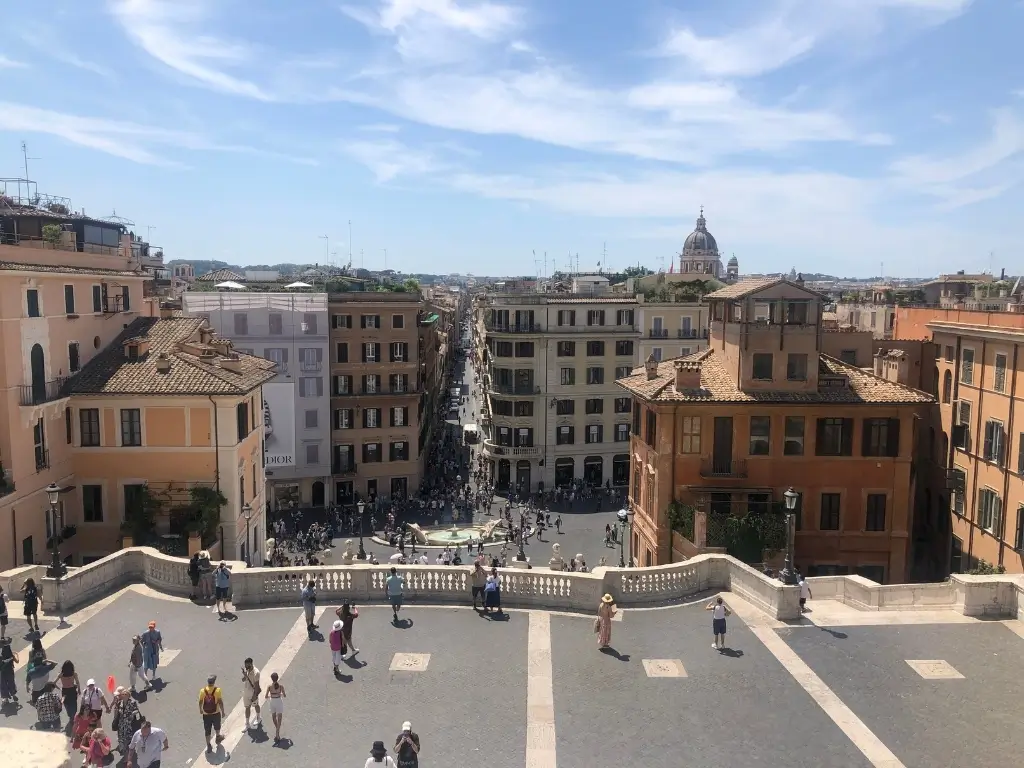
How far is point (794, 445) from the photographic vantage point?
36.0 metres

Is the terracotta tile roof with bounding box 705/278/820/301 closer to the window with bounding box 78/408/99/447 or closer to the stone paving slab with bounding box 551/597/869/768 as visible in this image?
the stone paving slab with bounding box 551/597/869/768

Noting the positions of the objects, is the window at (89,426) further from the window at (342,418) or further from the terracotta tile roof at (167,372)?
the window at (342,418)

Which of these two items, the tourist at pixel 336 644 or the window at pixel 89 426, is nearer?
the tourist at pixel 336 644

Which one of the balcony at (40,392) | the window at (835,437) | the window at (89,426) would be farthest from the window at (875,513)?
the balcony at (40,392)

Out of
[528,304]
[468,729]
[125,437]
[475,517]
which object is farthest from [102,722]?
[528,304]

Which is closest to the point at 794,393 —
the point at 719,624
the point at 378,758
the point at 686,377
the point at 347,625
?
the point at 686,377

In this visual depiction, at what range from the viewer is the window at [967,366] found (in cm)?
3991

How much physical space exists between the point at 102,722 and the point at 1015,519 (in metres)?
34.8

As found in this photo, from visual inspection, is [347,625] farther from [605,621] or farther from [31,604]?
[31,604]

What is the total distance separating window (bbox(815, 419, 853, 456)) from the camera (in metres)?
Result: 36.1

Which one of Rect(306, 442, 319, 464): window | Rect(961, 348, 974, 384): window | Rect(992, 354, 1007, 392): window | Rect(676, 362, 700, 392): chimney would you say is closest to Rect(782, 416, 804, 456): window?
Rect(676, 362, 700, 392): chimney

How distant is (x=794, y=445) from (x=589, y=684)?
1930cm

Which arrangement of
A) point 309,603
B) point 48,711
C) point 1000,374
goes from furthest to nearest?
point 1000,374 → point 309,603 → point 48,711

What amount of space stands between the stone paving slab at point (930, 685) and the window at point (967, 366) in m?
19.4
